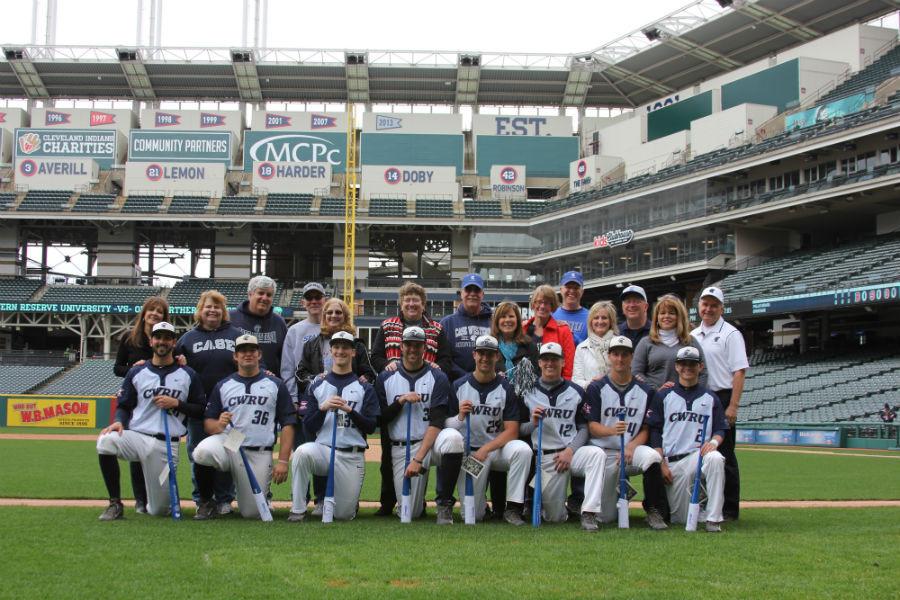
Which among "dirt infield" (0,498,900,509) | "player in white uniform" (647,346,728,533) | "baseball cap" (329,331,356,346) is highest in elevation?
"baseball cap" (329,331,356,346)

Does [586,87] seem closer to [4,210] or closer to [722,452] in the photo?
[4,210]

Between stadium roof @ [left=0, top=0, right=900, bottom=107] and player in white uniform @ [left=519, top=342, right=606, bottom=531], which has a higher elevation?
stadium roof @ [left=0, top=0, right=900, bottom=107]

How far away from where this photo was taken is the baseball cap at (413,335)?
730 cm

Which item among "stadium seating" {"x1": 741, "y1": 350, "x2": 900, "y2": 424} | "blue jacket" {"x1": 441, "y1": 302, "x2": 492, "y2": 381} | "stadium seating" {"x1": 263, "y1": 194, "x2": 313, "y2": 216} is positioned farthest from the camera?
"stadium seating" {"x1": 263, "y1": 194, "x2": 313, "y2": 216}

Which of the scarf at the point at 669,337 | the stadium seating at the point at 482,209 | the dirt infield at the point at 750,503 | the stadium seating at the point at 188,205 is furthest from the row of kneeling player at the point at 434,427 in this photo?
the stadium seating at the point at 188,205

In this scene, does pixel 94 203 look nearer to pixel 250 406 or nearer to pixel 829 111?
pixel 829 111

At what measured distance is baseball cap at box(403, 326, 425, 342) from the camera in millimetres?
7305

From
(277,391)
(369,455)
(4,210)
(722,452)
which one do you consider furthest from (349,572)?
(4,210)

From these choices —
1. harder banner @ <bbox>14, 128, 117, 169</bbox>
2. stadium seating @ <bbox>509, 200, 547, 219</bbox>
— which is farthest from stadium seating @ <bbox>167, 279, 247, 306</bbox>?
stadium seating @ <bbox>509, 200, 547, 219</bbox>

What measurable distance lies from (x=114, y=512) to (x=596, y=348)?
437cm

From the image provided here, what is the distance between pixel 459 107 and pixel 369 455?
39102 millimetres

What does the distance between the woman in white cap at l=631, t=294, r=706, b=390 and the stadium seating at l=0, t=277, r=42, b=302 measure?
4685cm

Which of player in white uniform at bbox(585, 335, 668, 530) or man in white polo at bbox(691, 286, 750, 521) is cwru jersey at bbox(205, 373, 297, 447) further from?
man in white polo at bbox(691, 286, 750, 521)

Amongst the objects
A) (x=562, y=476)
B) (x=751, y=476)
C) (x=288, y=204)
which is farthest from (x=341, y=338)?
(x=288, y=204)
